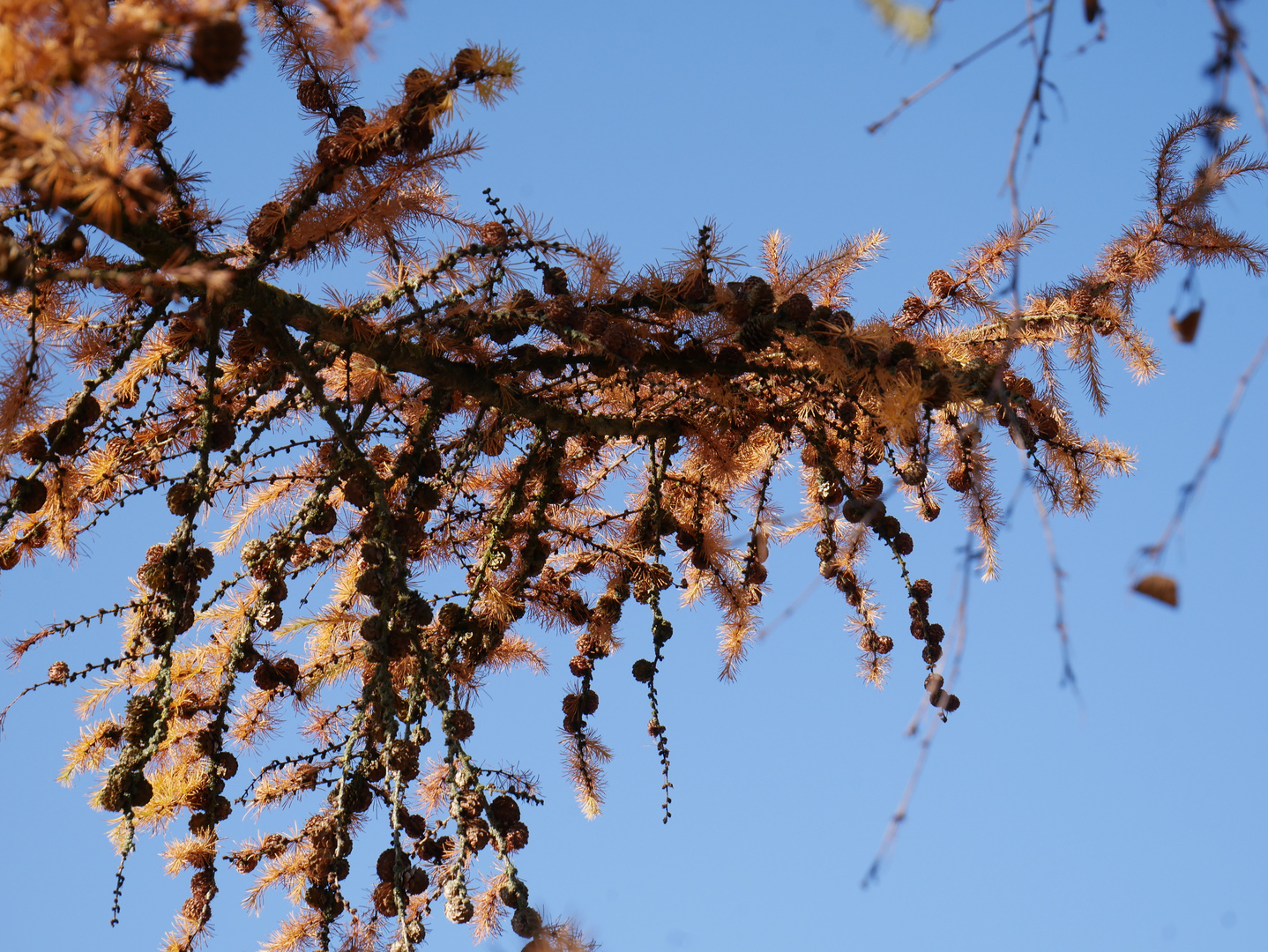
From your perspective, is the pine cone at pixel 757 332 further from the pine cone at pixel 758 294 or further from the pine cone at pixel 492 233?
the pine cone at pixel 492 233

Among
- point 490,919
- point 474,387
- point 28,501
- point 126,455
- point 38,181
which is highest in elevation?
point 126,455

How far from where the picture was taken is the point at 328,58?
5.13 feet

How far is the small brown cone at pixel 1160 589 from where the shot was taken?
2.85 feet

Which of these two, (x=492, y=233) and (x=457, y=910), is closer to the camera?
(x=457, y=910)

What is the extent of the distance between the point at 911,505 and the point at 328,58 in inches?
51.3

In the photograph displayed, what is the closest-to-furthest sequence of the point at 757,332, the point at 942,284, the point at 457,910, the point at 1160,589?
the point at 1160,589, the point at 457,910, the point at 757,332, the point at 942,284

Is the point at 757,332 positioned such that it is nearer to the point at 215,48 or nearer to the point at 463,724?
the point at 463,724

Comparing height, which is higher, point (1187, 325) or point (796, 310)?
point (796, 310)

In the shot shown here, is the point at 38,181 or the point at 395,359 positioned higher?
the point at 395,359

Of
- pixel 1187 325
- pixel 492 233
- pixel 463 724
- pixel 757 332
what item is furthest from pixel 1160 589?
pixel 492 233

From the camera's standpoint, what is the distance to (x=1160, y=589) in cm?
87

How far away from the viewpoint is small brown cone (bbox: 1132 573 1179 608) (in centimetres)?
87

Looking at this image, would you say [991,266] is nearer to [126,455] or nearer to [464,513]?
[464,513]

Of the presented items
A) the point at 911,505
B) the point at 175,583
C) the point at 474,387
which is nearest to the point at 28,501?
the point at 175,583
